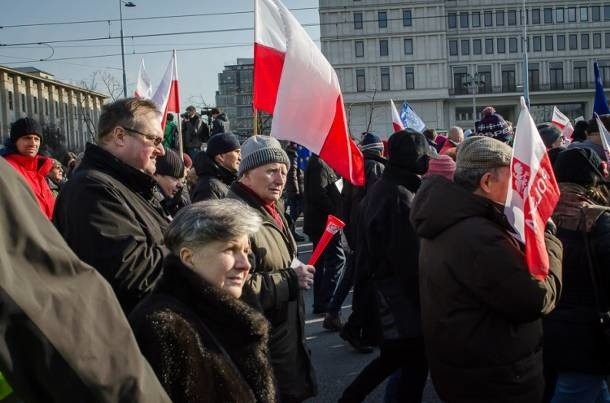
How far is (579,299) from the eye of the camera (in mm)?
3061

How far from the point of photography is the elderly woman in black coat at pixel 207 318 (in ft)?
6.31

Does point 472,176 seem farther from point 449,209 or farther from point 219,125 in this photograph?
point 219,125

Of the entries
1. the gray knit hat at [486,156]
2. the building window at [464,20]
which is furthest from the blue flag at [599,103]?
the building window at [464,20]

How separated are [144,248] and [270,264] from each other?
2.25 feet

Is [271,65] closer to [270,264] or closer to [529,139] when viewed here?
[270,264]

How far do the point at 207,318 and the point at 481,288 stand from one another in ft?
4.00

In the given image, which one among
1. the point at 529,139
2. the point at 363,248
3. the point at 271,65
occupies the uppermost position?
the point at 271,65

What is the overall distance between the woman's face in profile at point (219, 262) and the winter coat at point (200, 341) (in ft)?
→ 0.33

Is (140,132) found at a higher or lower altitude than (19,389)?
higher

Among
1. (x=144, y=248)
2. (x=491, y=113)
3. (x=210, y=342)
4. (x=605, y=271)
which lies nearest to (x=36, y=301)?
(x=210, y=342)

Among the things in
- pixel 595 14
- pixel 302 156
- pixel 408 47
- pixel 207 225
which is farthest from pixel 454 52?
pixel 207 225

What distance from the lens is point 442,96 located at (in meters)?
72.6

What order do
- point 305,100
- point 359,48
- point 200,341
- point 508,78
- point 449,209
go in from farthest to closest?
point 508,78 → point 359,48 → point 305,100 → point 449,209 → point 200,341

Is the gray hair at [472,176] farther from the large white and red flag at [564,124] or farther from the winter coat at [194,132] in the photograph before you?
the winter coat at [194,132]
